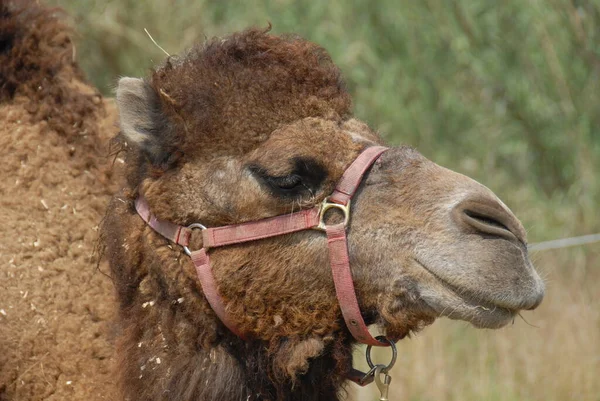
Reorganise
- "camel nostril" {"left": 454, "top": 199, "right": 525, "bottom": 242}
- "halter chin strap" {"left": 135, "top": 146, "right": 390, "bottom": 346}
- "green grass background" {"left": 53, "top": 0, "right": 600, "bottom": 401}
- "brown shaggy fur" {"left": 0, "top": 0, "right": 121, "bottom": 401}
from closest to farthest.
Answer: "camel nostril" {"left": 454, "top": 199, "right": 525, "bottom": 242} → "halter chin strap" {"left": 135, "top": 146, "right": 390, "bottom": 346} → "brown shaggy fur" {"left": 0, "top": 0, "right": 121, "bottom": 401} → "green grass background" {"left": 53, "top": 0, "right": 600, "bottom": 401}

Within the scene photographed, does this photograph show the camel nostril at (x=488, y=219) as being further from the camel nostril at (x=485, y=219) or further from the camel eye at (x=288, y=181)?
the camel eye at (x=288, y=181)

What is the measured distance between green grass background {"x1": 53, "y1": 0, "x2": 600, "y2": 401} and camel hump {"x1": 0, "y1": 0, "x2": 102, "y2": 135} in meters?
3.18

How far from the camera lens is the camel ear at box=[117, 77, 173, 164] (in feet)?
13.2

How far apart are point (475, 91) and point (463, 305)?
6191 mm

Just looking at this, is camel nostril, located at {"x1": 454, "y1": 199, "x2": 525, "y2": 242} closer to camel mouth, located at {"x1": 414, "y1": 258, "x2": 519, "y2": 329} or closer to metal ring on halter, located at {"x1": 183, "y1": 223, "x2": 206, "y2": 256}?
camel mouth, located at {"x1": 414, "y1": 258, "x2": 519, "y2": 329}

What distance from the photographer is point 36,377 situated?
438 cm

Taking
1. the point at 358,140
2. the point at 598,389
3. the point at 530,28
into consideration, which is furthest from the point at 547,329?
the point at 358,140

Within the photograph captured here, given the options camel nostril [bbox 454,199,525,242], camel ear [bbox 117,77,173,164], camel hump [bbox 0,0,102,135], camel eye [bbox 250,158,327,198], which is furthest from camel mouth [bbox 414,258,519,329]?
camel hump [bbox 0,0,102,135]

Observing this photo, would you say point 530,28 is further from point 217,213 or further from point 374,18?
point 217,213

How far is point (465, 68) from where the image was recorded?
9.58 metres

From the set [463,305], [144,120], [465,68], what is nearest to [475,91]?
[465,68]

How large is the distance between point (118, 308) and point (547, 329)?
418 centimetres

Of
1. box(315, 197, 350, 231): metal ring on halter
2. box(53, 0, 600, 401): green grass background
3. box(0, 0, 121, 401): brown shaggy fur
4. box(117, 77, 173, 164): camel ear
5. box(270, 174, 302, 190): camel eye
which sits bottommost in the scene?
box(53, 0, 600, 401): green grass background

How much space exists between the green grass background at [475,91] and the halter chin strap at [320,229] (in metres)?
3.47
